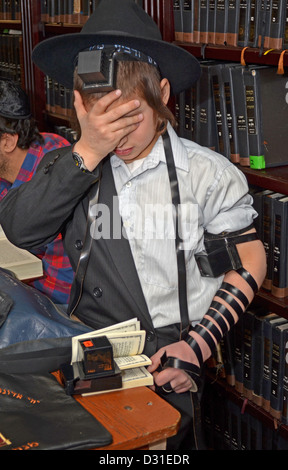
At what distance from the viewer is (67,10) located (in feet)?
9.53

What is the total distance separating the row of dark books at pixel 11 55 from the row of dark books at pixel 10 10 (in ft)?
0.29

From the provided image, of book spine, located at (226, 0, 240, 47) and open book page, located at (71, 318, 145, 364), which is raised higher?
book spine, located at (226, 0, 240, 47)

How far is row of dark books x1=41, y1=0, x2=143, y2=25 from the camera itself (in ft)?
8.95

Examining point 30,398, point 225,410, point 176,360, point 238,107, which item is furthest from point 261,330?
point 30,398

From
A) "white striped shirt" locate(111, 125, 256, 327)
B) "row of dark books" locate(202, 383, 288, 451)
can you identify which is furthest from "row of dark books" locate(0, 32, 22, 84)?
"white striped shirt" locate(111, 125, 256, 327)

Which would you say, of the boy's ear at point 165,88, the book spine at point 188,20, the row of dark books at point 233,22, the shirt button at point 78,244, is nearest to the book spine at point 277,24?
the row of dark books at point 233,22

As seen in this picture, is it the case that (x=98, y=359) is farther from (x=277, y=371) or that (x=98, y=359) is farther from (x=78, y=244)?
(x=277, y=371)

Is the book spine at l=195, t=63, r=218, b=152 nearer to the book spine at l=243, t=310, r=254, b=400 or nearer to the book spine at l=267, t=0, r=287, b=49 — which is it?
the book spine at l=267, t=0, r=287, b=49

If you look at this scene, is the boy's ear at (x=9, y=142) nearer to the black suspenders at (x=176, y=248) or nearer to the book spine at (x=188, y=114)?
the book spine at (x=188, y=114)

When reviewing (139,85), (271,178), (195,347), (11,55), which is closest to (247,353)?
(271,178)

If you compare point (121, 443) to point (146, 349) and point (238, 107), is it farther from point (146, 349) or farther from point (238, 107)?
point (238, 107)

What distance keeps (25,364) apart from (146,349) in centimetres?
29

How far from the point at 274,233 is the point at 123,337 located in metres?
0.91

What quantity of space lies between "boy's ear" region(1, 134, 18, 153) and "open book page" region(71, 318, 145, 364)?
1.16 m
